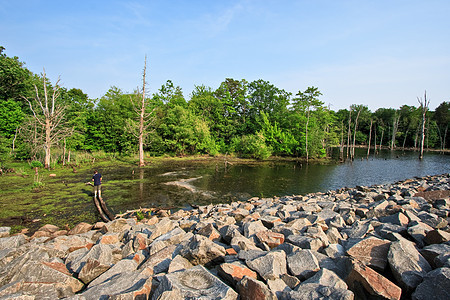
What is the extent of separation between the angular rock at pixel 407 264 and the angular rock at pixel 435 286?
0.18 metres

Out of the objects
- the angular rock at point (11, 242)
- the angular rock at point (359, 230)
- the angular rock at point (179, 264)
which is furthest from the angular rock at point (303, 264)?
the angular rock at point (11, 242)

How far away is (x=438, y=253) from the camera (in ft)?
11.7

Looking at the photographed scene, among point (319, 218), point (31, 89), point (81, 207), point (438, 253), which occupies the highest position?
point (31, 89)

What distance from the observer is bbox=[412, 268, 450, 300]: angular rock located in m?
2.78

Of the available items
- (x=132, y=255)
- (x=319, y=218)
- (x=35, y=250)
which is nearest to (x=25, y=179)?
(x=35, y=250)

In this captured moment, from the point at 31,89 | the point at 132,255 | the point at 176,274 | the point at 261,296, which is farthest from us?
the point at 31,89

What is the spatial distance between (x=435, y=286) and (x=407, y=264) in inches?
23.0

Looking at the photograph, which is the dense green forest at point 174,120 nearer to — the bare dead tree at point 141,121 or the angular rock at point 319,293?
the bare dead tree at point 141,121

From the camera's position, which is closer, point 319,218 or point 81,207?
point 319,218

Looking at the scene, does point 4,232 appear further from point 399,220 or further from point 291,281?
point 399,220

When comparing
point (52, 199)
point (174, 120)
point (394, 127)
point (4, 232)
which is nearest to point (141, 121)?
point (174, 120)

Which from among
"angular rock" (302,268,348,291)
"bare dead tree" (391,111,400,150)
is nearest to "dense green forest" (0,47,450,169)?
"angular rock" (302,268,348,291)

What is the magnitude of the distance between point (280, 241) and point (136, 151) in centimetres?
3421

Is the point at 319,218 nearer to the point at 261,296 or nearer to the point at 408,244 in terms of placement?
the point at 408,244
